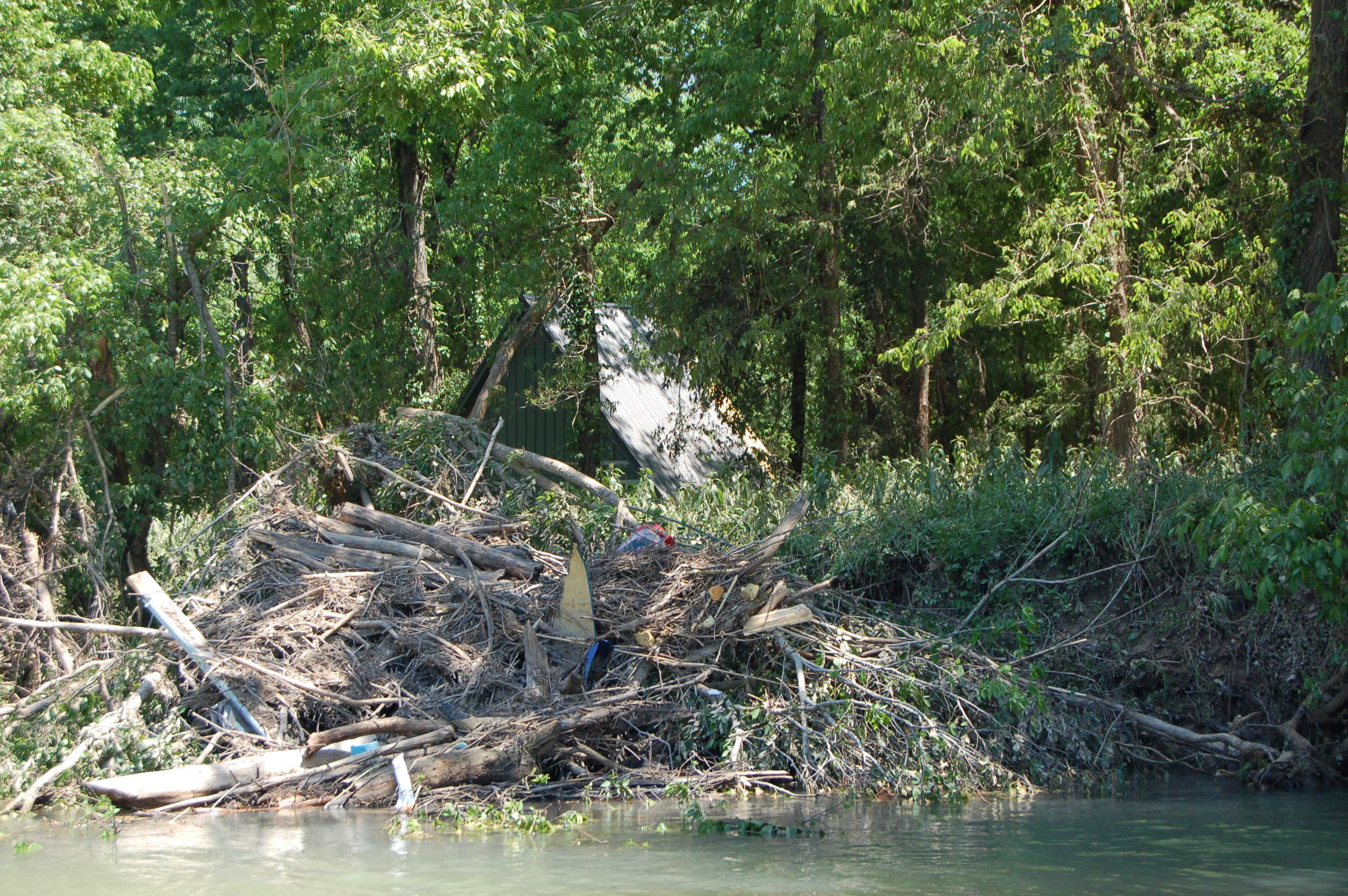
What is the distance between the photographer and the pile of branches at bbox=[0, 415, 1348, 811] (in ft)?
27.9

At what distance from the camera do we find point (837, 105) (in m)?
14.5

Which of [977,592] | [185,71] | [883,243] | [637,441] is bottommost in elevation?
[977,592]

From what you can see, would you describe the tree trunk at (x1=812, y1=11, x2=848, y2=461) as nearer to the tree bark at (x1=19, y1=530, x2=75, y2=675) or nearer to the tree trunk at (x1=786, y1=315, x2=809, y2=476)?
the tree trunk at (x1=786, y1=315, x2=809, y2=476)

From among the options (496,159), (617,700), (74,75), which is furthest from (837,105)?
(74,75)

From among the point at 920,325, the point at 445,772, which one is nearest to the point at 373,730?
the point at 445,772

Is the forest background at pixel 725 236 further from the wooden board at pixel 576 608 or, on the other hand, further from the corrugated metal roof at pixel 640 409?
the wooden board at pixel 576 608

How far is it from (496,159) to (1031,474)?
862 centimetres

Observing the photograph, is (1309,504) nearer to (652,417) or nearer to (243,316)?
(652,417)

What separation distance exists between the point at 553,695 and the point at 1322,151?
31.8 ft

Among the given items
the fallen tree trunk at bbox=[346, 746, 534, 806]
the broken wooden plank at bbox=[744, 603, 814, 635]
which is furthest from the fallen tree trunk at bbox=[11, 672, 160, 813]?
the broken wooden plank at bbox=[744, 603, 814, 635]

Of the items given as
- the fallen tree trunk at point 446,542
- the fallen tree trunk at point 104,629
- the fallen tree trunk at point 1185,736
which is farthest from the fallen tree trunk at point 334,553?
the fallen tree trunk at point 1185,736

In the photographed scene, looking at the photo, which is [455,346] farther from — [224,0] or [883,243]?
[883,243]

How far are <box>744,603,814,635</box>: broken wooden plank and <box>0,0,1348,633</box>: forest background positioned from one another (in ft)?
9.22

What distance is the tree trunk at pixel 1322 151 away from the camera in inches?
476
